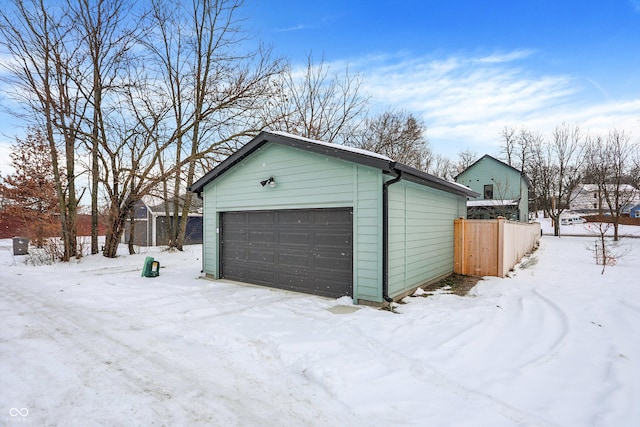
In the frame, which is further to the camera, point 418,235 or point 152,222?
point 152,222

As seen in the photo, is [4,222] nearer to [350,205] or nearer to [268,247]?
[268,247]

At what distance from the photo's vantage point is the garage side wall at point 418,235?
5938mm

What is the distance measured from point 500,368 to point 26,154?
22648mm

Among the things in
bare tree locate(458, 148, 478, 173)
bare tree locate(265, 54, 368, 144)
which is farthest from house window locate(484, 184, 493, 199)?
bare tree locate(458, 148, 478, 173)

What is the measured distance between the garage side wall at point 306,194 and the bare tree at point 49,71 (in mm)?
7516

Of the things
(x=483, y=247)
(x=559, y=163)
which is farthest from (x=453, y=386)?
(x=559, y=163)

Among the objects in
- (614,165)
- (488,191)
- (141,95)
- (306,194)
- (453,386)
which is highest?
(141,95)

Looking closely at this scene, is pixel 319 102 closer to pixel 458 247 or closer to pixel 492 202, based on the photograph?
pixel 458 247

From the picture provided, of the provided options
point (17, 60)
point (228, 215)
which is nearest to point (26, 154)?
point (17, 60)

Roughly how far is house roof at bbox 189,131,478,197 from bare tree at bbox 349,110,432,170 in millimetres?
11498

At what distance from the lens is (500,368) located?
322 cm

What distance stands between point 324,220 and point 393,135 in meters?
16.2

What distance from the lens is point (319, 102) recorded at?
1677 centimetres

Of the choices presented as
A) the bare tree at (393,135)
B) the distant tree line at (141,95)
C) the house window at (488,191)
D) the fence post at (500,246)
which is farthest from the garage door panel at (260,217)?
the house window at (488,191)
